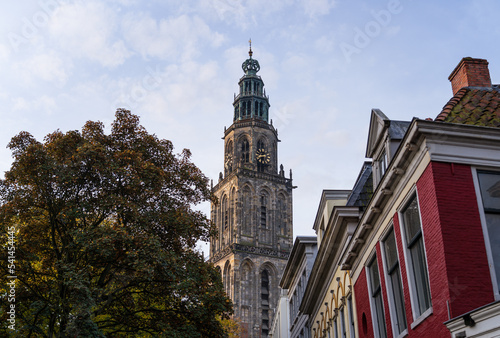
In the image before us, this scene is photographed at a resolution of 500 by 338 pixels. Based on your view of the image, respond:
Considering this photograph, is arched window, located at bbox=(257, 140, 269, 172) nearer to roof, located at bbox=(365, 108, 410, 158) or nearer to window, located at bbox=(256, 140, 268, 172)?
window, located at bbox=(256, 140, 268, 172)

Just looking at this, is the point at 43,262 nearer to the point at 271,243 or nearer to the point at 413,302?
the point at 413,302

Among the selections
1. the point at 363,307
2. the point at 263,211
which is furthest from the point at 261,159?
the point at 363,307

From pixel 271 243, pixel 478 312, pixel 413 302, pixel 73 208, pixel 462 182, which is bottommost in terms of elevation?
pixel 478 312

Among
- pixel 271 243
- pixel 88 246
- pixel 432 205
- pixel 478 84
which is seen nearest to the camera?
pixel 432 205

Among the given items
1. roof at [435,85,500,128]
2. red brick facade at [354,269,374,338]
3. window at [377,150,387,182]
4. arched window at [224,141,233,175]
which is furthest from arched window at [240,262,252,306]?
roof at [435,85,500,128]

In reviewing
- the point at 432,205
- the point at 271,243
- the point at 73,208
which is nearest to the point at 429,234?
the point at 432,205

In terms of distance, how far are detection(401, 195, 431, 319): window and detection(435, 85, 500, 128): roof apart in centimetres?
217

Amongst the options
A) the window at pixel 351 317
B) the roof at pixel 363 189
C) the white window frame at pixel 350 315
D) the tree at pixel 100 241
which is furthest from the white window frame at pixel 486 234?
the tree at pixel 100 241

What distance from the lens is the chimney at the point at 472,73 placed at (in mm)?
14727

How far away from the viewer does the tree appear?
18516 millimetres

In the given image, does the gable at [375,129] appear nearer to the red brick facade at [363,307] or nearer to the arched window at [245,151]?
the red brick facade at [363,307]

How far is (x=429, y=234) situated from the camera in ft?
33.3

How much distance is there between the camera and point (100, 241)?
59.7 feet

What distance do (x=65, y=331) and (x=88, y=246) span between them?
2.66m
